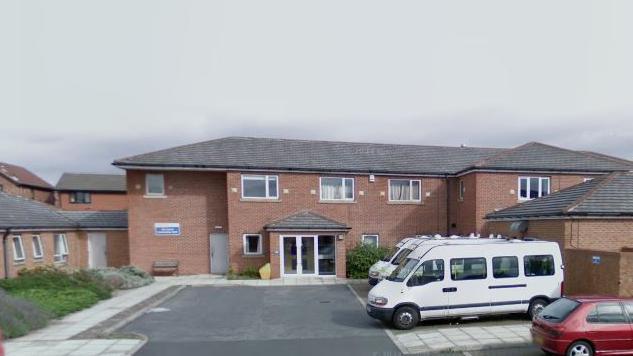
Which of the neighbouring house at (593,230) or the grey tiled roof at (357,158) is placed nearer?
the neighbouring house at (593,230)

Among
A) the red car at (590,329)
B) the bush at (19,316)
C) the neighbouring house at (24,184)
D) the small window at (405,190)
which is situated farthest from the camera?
the neighbouring house at (24,184)

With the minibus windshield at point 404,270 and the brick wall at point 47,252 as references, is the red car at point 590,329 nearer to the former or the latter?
the minibus windshield at point 404,270

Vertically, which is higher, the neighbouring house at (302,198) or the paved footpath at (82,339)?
the neighbouring house at (302,198)

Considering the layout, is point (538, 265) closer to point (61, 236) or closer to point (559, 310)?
point (559, 310)

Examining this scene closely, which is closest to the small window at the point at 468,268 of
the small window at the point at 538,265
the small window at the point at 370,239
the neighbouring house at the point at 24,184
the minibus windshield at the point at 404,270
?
the minibus windshield at the point at 404,270

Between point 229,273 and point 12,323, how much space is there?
9504mm

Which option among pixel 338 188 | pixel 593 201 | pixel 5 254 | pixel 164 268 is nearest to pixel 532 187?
pixel 593 201

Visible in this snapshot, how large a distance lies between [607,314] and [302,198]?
13.4 m

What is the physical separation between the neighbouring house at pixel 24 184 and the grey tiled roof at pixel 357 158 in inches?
1206

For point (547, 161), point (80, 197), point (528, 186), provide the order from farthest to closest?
point (80, 197) < point (547, 161) < point (528, 186)

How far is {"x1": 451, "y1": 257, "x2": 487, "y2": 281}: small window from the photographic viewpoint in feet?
29.2

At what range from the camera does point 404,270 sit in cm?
923

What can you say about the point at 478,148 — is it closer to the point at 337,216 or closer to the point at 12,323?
the point at 337,216

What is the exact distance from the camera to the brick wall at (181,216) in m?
17.9
